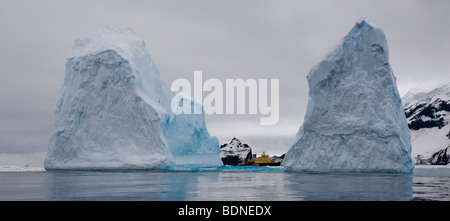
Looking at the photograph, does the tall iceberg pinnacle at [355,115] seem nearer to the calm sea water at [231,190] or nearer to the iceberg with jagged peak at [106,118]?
the calm sea water at [231,190]

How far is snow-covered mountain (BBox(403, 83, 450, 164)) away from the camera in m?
104

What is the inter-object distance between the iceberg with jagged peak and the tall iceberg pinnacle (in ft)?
38.8

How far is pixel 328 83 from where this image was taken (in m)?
28.7

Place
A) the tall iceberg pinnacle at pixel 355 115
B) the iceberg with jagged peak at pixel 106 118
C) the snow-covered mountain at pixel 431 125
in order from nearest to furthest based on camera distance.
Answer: the tall iceberg pinnacle at pixel 355 115
the iceberg with jagged peak at pixel 106 118
the snow-covered mountain at pixel 431 125

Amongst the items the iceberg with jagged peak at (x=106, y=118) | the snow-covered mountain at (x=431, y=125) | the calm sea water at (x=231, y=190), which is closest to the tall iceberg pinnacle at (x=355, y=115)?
the calm sea water at (x=231, y=190)

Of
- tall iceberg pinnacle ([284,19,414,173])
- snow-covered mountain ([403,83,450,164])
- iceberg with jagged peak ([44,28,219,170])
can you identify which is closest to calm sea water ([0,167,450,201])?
tall iceberg pinnacle ([284,19,414,173])

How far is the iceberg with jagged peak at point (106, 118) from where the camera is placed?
107 ft

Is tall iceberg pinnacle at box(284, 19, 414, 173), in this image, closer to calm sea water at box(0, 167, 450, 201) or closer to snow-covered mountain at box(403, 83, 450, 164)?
calm sea water at box(0, 167, 450, 201)

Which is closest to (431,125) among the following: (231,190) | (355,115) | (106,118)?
(355,115)

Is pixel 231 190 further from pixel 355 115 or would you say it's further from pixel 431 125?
pixel 431 125

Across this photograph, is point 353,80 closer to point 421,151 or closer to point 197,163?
point 197,163

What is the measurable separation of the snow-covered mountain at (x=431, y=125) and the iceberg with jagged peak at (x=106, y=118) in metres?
87.9
